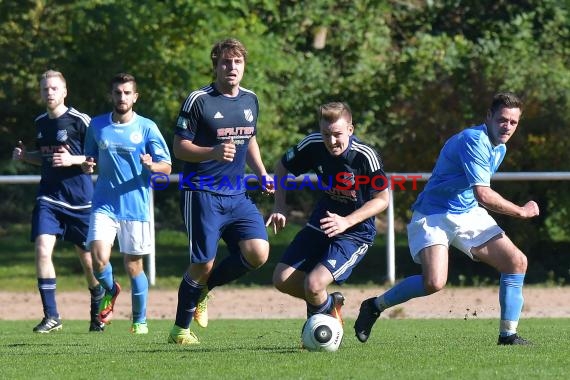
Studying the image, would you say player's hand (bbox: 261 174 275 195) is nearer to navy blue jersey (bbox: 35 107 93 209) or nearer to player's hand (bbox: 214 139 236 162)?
player's hand (bbox: 214 139 236 162)

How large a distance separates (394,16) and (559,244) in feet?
23.3

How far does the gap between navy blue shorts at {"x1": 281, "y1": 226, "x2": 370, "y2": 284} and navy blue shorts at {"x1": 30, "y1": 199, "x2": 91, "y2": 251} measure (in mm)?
3045

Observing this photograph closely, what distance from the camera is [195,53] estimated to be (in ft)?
61.7

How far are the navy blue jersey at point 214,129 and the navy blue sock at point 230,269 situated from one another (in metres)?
0.51

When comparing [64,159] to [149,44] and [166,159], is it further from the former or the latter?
[149,44]

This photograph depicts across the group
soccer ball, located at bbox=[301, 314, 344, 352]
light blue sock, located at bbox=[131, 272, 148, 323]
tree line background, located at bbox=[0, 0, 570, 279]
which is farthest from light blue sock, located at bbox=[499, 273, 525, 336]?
tree line background, located at bbox=[0, 0, 570, 279]

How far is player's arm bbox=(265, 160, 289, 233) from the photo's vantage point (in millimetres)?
8852

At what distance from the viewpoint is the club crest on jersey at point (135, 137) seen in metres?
10.6

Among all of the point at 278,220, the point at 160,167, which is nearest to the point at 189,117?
the point at 278,220

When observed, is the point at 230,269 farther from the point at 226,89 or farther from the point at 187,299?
the point at 226,89

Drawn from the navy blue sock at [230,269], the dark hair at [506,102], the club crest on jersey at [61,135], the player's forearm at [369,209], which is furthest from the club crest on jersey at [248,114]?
the club crest on jersey at [61,135]

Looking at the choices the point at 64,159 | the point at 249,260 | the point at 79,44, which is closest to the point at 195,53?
the point at 79,44

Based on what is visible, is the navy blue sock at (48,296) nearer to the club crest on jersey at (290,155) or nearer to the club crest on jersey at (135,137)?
the club crest on jersey at (135,137)

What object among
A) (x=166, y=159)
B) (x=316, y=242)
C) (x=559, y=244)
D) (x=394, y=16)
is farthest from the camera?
(x=394, y=16)
